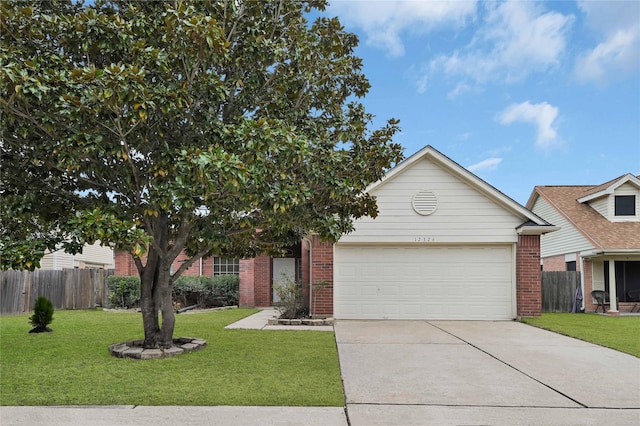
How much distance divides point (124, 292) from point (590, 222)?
1876 centimetres

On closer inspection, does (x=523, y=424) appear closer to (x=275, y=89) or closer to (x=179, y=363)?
(x=179, y=363)

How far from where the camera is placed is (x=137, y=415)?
16.0ft

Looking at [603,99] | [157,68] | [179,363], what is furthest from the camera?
[603,99]

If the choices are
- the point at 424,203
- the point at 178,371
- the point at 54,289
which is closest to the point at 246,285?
the point at 54,289

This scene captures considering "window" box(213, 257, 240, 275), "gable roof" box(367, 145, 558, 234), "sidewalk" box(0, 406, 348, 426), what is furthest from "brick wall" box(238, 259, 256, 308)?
"sidewalk" box(0, 406, 348, 426)

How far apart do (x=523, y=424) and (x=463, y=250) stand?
9817 millimetres

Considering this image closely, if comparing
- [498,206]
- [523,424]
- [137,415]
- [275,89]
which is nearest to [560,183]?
[498,206]

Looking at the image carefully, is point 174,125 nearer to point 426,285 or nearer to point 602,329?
point 426,285

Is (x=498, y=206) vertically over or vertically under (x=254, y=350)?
over

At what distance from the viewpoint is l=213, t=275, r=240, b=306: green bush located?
18.7 m

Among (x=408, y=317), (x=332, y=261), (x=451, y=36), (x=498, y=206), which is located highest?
(x=451, y=36)

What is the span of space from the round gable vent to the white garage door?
117 centimetres

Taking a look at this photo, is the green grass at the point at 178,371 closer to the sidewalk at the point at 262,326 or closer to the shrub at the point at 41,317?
the shrub at the point at 41,317

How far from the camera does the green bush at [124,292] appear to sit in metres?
18.1
